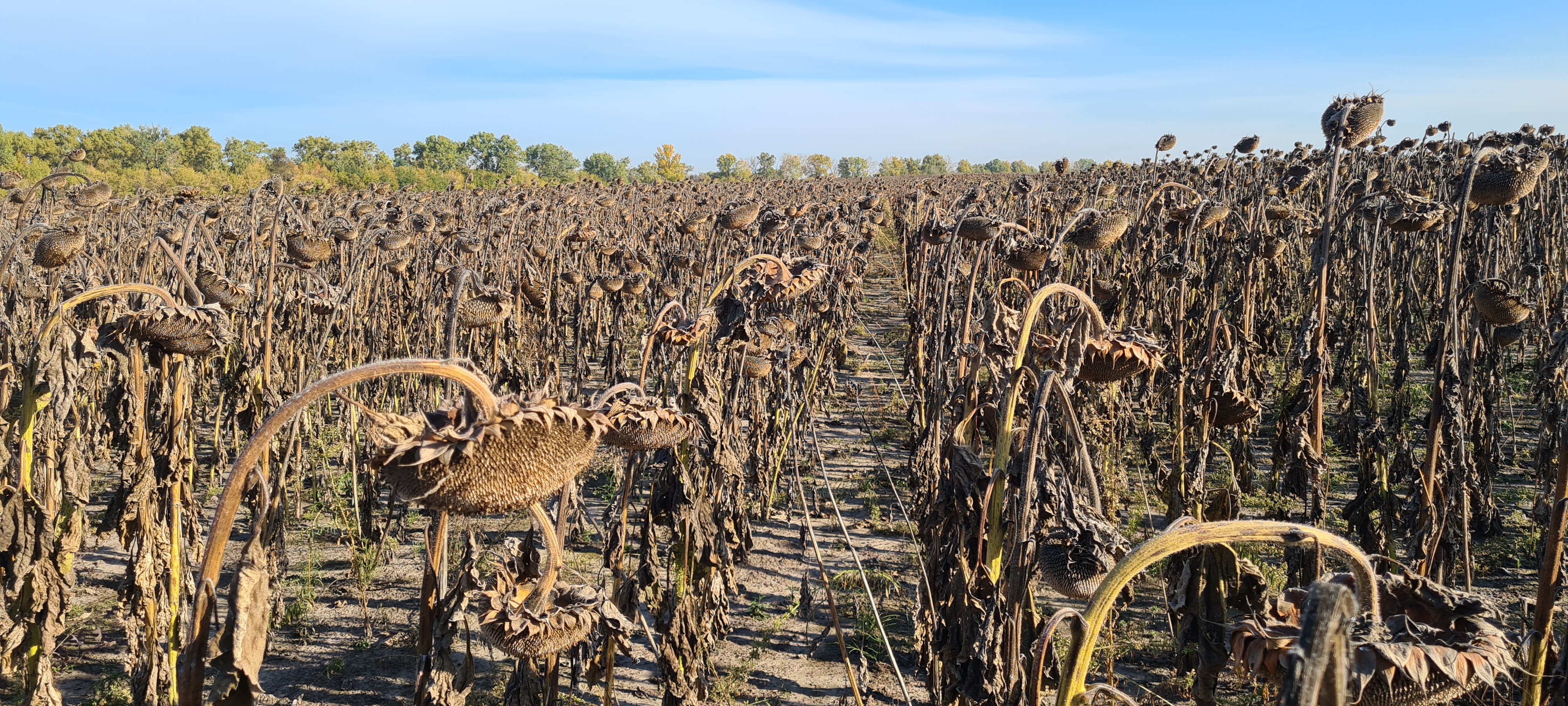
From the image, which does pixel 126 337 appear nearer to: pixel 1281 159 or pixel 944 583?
pixel 944 583

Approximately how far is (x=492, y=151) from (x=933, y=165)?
48282mm

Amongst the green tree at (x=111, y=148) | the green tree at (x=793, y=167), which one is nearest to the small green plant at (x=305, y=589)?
the green tree at (x=111, y=148)

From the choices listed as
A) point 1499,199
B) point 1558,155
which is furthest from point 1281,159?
point 1499,199

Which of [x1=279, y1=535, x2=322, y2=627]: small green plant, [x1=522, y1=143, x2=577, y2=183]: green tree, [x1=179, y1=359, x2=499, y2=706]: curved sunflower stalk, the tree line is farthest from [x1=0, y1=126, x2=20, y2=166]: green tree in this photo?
[x1=179, y1=359, x2=499, y2=706]: curved sunflower stalk

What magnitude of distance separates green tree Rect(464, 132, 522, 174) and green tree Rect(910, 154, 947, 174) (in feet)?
136

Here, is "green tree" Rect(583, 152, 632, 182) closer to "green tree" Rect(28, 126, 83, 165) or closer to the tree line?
the tree line

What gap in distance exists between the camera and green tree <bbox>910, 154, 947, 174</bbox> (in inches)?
3996

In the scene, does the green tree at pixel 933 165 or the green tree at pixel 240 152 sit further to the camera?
the green tree at pixel 933 165

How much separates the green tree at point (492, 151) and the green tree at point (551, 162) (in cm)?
128

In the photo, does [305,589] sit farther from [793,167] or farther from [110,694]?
[793,167]

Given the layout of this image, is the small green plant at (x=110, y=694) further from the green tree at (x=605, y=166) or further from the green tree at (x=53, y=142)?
the green tree at (x=605, y=166)

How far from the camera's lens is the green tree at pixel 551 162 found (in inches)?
2461

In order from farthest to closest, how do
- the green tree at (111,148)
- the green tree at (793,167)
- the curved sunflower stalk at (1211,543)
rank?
the green tree at (793,167) → the green tree at (111,148) → the curved sunflower stalk at (1211,543)

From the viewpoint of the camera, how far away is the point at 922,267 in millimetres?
8680
